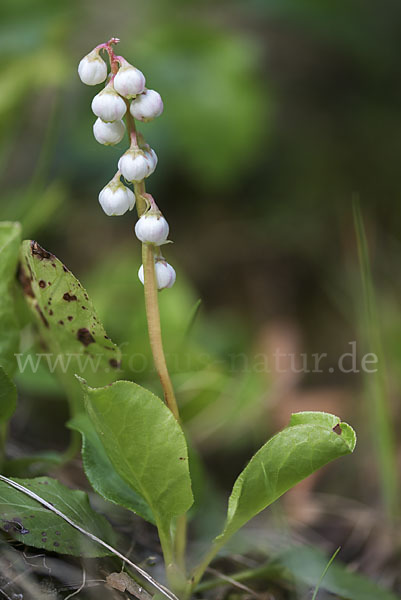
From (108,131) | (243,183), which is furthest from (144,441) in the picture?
(243,183)

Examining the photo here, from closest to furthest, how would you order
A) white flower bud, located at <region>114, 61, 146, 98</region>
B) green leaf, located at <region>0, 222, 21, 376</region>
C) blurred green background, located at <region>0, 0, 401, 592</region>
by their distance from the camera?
1. white flower bud, located at <region>114, 61, 146, 98</region>
2. green leaf, located at <region>0, 222, 21, 376</region>
3. blurred green background, located at <region>0, 0, 401, 592</region>

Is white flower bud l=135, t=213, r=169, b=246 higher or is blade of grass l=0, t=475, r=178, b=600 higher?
white flower bud l=135, t=213, r=169, b=246

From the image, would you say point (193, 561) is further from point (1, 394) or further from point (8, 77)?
point (8, 77)

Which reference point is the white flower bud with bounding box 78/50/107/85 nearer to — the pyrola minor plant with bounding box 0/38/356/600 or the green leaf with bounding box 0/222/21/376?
the pyrola minor plant with bounding box 0/38/356/600

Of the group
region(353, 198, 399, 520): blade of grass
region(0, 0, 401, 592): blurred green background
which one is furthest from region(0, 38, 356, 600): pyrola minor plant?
region(0, 0, 401, 592): blurred green background

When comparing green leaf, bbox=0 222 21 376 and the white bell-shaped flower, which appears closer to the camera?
the white bell-shaped flower

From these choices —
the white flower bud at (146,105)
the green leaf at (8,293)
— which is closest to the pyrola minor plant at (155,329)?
the white flower bud at (146,105)
